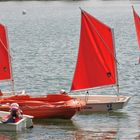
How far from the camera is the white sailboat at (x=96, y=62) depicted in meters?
47.7

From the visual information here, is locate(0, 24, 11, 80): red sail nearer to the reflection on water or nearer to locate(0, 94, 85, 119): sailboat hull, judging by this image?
locate(0, 94, 85, 119): sailboat hull

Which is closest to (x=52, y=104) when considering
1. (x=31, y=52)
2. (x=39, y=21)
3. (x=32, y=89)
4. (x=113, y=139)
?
(x=113, y=139)

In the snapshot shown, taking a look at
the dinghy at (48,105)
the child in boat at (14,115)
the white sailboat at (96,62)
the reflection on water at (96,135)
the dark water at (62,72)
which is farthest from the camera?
the white sailboat at (96,62)

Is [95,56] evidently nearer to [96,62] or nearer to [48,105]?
[96,62]

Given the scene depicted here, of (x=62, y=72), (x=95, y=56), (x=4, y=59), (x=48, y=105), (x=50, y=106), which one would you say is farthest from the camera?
(x=62, y=72)

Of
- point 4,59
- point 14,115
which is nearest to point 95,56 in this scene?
point 4,59

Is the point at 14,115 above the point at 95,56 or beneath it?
beneath

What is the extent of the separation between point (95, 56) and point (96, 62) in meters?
0.40


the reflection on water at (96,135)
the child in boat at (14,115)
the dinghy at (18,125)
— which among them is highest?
the child in boat at (14,115)

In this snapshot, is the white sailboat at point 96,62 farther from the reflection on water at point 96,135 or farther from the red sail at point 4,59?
the reflection on water at point 96,135

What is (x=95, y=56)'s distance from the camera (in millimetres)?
48062

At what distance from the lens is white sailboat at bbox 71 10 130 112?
47.7 metres

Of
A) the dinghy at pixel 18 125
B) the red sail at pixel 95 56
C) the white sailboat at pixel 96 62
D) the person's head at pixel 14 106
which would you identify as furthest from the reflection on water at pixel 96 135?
the red sail at pixel 95 56

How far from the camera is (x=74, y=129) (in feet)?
143
